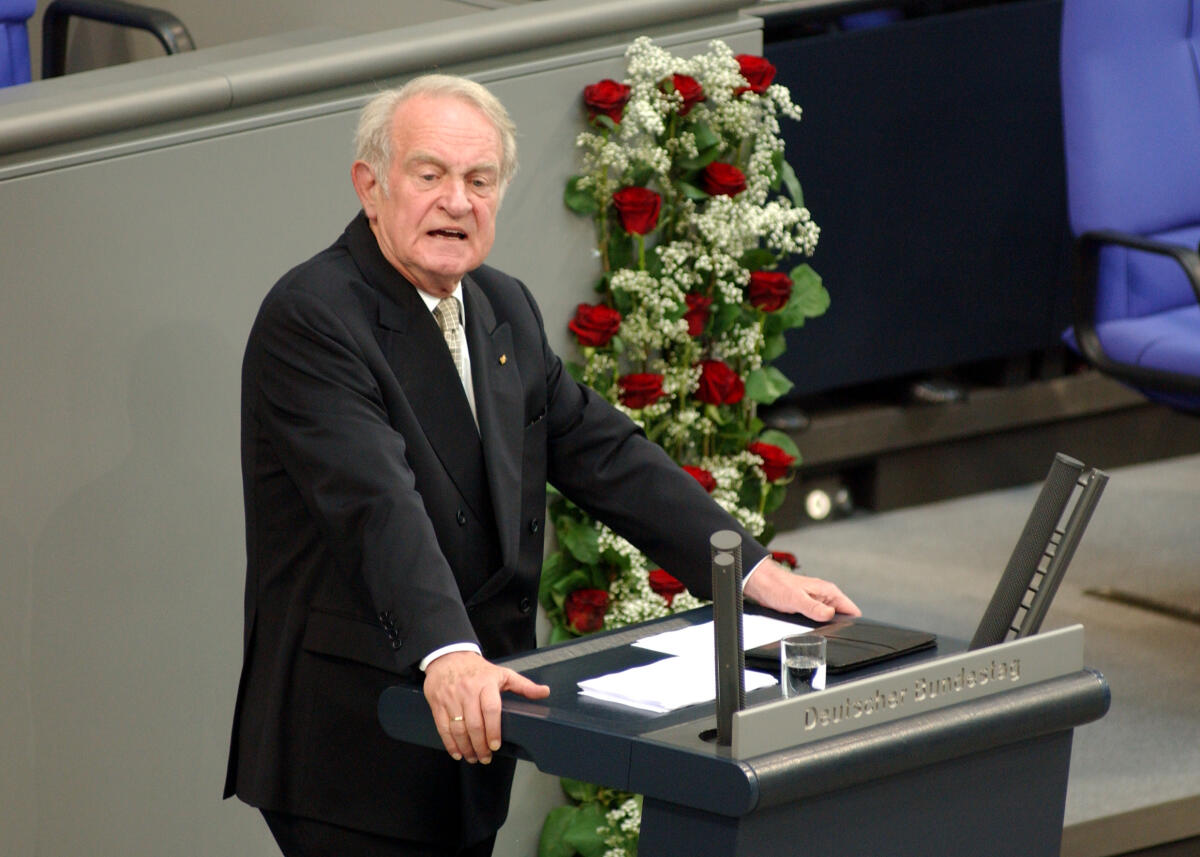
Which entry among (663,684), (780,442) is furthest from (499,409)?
(780,442)

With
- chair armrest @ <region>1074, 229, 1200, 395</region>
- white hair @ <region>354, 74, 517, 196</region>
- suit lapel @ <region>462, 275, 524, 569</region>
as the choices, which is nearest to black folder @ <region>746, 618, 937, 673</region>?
suit lapel @ <region>462, 275, 524, 569</region>

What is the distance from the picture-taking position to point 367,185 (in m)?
2.12

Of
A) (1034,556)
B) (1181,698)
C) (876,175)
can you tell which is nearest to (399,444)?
(1034,556)

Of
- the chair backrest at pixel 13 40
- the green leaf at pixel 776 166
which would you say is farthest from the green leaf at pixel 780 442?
the chair backrest at pixel 13 40

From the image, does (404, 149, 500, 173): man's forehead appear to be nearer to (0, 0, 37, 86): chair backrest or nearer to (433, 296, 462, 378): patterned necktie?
(433, 296, 462, 378): patterned necktie

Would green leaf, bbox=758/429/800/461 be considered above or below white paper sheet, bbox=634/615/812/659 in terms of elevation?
below

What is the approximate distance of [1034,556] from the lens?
5.96ft

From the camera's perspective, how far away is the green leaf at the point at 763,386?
10.3 feet

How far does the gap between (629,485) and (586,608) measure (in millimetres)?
795

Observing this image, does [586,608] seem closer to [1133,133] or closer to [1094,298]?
[1094,298]

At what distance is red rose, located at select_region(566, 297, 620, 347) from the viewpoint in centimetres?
294

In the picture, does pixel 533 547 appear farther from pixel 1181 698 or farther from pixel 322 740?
pixel 1181 698

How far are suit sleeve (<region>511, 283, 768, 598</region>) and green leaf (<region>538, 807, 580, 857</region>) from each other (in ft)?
2.98

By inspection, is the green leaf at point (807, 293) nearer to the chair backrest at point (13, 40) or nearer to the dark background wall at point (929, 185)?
the dark background wall at point (929, 185)
